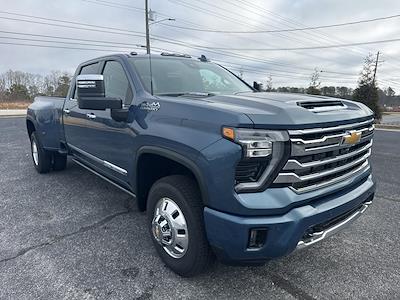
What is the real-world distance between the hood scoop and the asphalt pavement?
1.39 meters

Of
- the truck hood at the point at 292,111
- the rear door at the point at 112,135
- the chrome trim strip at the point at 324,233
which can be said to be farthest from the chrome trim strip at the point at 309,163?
the rear door at the point at 112,135

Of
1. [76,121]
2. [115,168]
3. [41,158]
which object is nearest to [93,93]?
[115,168]

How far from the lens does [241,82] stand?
4137 mm

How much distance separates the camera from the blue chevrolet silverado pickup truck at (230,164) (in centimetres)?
206

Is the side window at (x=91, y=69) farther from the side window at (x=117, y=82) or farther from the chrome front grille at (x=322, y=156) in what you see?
the chrome front grille at (x=322, y=156)

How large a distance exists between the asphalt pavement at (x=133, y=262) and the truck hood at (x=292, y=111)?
1.32 m

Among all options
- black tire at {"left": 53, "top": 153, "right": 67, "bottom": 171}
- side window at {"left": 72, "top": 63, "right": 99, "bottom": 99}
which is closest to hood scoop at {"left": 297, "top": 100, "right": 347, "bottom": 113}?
side window at {"left": 72, "top": 63, "right": 99, "bottom": 99}

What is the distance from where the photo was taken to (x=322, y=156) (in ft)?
7.46

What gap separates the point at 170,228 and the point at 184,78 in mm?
1677

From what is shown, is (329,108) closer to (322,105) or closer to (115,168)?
(322,105)

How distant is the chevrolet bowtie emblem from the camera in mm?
2371

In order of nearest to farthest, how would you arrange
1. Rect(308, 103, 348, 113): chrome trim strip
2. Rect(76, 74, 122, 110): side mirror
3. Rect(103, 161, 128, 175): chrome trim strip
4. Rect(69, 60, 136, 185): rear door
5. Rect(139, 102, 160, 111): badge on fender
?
Rect(308, 103, 348, 113): chrome trim strip < Rect(139, 102, 160, 111): badge on fender < Rect(76, 74, 122, 110): side mirror < Rect(69, 60, 136, 185): rear door < Rect(103, 161, 128, 175): chrome trim strip

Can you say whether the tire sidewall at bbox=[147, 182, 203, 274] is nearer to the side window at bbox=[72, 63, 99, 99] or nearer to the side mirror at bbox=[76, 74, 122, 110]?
the side mirror at bbox=[76, 74, 122, 110]

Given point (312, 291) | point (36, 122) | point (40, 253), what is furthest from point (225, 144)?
Result: point (36, 122)
